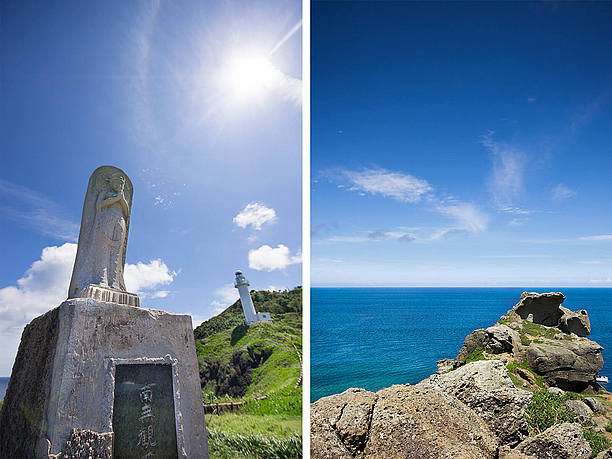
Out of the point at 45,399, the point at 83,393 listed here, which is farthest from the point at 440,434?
the point at 45,399

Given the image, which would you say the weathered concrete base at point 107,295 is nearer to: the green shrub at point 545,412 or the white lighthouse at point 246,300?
the green shrub at point 545,412

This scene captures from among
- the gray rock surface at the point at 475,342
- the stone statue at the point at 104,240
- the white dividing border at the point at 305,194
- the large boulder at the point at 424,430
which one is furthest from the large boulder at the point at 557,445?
the gray rock surface at the point at 475,342

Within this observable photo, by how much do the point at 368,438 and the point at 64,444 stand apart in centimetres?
108

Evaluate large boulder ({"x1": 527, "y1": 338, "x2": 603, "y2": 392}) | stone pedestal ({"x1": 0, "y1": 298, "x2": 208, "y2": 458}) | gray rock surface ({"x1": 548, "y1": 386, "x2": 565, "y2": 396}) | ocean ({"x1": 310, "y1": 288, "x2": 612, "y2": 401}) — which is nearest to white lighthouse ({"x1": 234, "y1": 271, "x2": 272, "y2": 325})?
ocean ({"x1": 310, "y1": 288, "x2": 612, "y2": 401})

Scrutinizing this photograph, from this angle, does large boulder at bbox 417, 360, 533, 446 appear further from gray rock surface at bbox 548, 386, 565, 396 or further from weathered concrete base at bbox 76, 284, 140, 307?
gray rock surface at bbox 548, 386, 565, 396

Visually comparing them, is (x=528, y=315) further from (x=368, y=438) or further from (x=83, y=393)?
(x=83, y=393)

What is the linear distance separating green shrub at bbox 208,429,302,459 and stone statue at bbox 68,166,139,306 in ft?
4.33

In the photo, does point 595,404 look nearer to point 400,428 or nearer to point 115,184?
point 400,428

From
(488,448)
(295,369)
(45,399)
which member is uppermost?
(45,399)

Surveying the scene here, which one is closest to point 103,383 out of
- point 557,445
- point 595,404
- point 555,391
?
point 557,445

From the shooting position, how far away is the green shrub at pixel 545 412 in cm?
222

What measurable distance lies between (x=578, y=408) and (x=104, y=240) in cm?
342

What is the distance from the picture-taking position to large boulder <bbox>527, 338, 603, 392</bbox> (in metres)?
3.45

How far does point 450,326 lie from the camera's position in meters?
18.2
